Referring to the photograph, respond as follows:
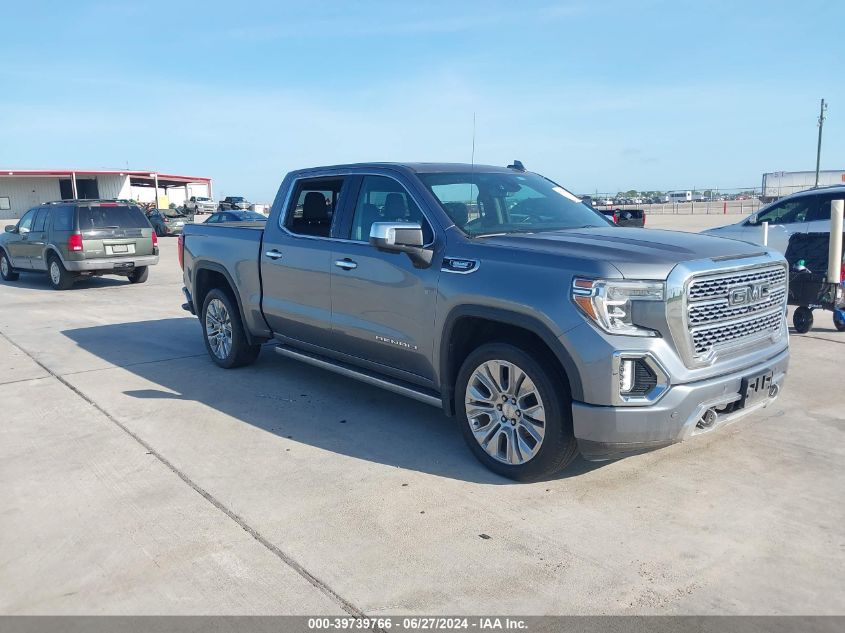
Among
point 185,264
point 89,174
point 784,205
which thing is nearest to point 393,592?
point 185,264

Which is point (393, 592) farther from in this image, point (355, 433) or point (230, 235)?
point (230, 235)

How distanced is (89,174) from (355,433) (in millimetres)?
56959

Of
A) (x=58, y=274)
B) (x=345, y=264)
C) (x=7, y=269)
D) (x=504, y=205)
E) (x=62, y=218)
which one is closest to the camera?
(x=504, y=205)

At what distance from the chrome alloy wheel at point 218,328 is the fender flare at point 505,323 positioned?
123 inches

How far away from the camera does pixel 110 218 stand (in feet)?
49.1

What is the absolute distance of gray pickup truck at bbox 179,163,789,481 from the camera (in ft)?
12.9

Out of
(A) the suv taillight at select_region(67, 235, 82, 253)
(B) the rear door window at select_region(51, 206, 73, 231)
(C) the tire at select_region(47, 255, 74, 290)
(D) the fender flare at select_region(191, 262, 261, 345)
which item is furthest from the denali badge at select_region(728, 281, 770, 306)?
(C) the tire at select_region(47, 255, 74, 290)

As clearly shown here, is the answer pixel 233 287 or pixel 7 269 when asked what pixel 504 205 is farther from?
pixel 7 269

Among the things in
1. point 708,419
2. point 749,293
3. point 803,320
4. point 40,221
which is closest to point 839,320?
point 803,320

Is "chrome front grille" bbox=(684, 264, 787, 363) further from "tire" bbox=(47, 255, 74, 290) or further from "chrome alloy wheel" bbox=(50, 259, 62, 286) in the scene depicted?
"chrome alloy wheel" bbox=(50, 259, 62, 286)

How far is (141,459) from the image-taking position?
498 centimetres

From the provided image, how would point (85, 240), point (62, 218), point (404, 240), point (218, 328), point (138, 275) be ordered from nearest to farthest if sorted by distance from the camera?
point (404, 240) → point (218, 328) → point (85, 240) → point (62, 218) → point (138, 275)

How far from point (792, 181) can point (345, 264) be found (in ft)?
219

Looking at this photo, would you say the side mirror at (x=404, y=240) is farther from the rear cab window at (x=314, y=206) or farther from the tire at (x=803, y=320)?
the tire at (x=803, y=320)
